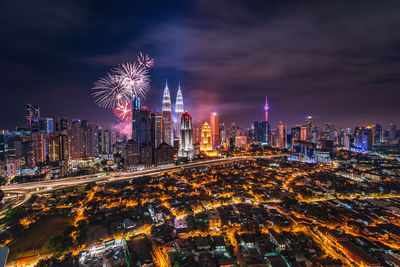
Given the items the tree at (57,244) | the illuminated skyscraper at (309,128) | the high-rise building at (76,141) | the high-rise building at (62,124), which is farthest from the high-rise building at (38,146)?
the illuminated skyscraper at (309,128)

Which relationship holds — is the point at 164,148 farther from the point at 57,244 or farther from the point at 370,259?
the point at 370,259

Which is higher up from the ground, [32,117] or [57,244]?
[32,117]

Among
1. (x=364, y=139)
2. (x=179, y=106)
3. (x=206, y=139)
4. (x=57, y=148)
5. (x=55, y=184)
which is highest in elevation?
(x=179, y=106)

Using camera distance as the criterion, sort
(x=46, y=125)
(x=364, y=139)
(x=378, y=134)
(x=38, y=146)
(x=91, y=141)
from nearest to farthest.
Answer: (x=38, y=146), (x=91, y=141), (x=46, y=125), (x=364, y=139), (x=378, y=134)

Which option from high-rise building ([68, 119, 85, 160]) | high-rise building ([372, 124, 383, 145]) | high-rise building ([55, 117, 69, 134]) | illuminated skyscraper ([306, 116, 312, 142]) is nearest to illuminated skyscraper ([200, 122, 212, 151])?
high-rise building ([68, 119, 85, 160])

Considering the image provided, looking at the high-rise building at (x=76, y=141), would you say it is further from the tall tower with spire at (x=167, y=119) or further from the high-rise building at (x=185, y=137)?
the high-rise building at (x=185, y=137)

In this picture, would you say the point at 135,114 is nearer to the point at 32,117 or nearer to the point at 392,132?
the point at 32,117

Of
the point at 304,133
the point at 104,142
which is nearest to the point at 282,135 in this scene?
the point at 304,133

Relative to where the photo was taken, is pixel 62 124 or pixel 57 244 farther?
pixel 62 124
